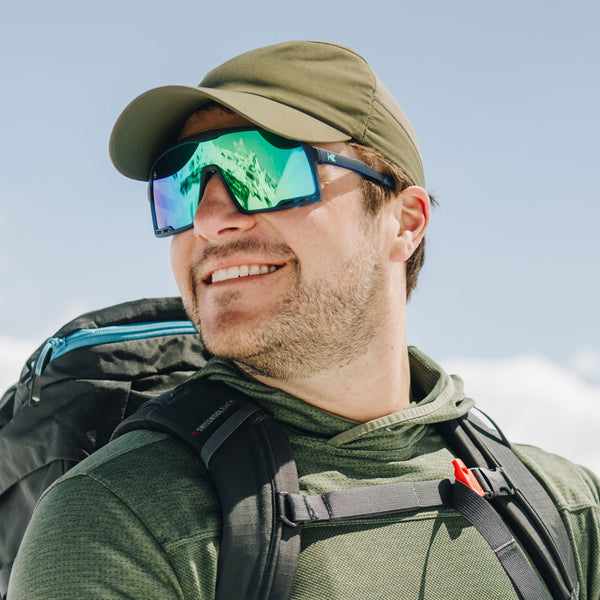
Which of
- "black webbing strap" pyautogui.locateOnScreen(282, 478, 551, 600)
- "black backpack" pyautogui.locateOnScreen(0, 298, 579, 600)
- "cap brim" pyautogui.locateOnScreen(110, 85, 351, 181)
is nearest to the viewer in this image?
"black backpack" pyautogui.locateOnScreen(0, 298, 579, 600)

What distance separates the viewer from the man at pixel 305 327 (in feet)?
7.12

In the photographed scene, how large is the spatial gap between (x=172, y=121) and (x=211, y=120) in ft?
0.59

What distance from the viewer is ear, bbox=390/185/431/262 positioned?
322cm

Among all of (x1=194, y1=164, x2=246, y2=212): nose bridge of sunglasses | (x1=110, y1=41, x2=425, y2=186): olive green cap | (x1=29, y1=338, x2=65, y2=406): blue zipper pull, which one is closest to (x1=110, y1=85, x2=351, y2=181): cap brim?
(x1=110, y1=41, x2=425, y2=186): olive green cap

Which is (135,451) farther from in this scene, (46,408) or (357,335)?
(357,335)

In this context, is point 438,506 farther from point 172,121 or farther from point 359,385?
point 172,121

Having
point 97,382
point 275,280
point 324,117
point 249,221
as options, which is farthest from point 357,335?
point 97,382

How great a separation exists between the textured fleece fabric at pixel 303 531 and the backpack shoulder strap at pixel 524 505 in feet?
0.29

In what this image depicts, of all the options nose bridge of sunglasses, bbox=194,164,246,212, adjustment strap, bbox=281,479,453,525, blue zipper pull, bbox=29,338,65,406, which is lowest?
adjustment strap, bbox=281,479,453,525

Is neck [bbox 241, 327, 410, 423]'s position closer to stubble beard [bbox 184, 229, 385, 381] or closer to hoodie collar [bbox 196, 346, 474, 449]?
stubble beard [bbox 184, 229, 385, 381]

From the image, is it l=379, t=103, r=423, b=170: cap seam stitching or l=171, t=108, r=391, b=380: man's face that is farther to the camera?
l=379, t=103, r=423, b=170: cap seam stitching

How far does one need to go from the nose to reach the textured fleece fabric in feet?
1.78

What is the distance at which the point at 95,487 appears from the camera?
217 cm

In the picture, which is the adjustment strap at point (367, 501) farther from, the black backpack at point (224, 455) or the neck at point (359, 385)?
the neck at point (359, 385)
